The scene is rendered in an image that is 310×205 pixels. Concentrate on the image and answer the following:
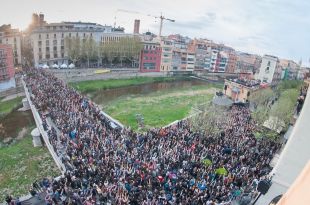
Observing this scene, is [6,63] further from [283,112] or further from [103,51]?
[283,112]

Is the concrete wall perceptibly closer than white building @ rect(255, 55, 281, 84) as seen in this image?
Yes

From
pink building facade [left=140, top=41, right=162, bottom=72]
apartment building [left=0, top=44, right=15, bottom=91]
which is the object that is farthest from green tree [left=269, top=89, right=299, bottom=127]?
pink building facade [left=140, top=41, right=162, bottom=72]

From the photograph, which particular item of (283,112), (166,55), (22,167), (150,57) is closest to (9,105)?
(22,167)

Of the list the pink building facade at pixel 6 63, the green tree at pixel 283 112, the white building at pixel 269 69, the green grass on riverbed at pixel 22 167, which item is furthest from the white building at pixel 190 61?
the green grass on riverbed at pixel 22 167

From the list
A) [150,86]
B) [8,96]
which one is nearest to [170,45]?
[150,86]

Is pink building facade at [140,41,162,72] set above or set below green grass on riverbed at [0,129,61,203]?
above

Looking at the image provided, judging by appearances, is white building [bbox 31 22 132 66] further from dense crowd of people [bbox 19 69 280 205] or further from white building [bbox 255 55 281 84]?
dense crowd of people [bbox 19 69 280 205]
